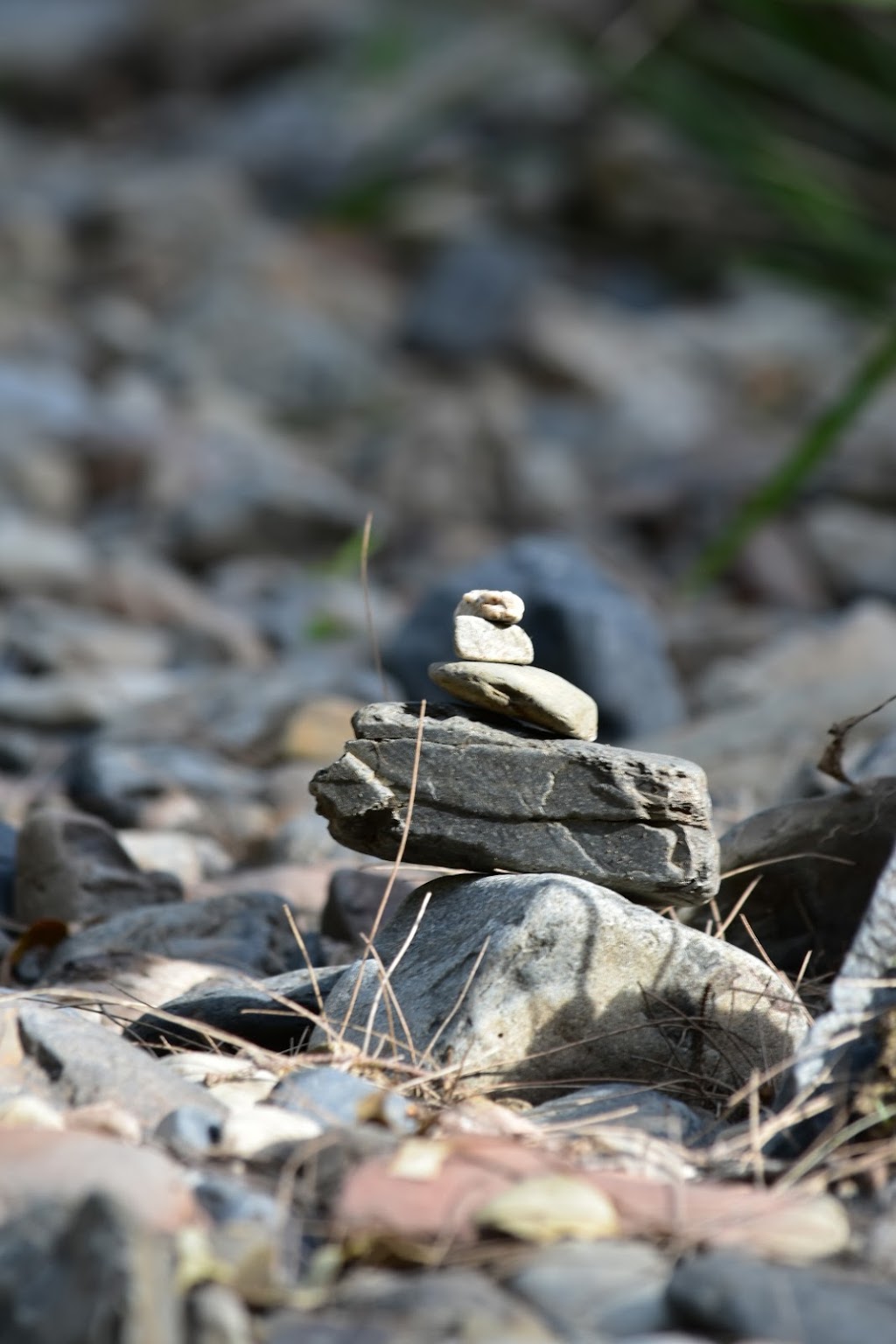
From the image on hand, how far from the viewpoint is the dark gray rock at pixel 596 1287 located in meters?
1.75

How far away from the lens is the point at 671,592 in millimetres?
7863

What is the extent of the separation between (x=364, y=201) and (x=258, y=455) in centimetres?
183

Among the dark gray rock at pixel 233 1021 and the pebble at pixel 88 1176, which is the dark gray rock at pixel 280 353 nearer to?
the dark gray rock at pixel 233 1021

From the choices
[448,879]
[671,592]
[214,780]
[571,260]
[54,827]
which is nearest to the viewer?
[448,879]

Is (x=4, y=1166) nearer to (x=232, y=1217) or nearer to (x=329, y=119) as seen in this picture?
(x=232, y=1217)

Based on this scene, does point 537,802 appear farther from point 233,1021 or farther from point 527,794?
point 233,1021

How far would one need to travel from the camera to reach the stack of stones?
2490 mm

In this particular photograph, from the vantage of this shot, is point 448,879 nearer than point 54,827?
Yes

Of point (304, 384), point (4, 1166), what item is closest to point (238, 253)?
point (304, 384)

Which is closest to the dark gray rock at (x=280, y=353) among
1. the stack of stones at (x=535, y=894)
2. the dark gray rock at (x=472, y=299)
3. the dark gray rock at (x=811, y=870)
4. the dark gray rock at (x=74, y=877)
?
the dark gray rock at (x=472, y=299)

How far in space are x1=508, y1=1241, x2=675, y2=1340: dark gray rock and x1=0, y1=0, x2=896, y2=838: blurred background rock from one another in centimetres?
216

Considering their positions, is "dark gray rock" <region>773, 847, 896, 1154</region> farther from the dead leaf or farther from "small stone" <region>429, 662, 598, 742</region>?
"small stone" <region>429, 662, 598, 742</region>

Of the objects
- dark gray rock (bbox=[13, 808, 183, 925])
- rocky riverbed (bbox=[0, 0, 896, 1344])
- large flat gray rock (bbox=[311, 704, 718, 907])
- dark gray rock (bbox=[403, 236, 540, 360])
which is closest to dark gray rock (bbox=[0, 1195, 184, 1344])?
rocky riverbed (bbox=[0, 0, 896, 1344])

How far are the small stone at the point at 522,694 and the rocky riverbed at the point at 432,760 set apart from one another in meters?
0.01
